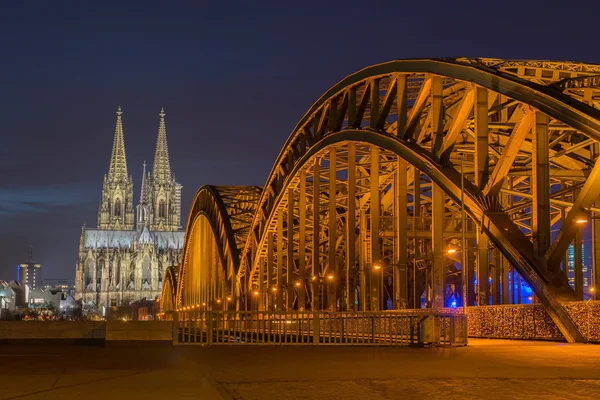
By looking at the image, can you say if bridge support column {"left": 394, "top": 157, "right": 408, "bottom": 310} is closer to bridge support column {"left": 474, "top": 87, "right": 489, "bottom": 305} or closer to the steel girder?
bridge support column {"left": 474, "top": 87, "right": 489, "bottom": 305}

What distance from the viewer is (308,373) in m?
17.2

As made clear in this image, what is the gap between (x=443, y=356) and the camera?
2145 cm

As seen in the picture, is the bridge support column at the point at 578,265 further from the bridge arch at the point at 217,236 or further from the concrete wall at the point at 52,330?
the bridge arch at the point at 217,236

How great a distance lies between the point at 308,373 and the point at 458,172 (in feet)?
55.8

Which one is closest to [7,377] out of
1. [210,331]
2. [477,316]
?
[210,331]

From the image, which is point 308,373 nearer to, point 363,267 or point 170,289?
point 363,267

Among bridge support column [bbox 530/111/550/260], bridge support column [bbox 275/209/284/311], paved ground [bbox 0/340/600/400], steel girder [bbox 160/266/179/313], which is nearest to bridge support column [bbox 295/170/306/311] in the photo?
bridge support column [bbox 275/209/284/311]

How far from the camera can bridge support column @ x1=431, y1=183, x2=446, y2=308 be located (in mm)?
33125

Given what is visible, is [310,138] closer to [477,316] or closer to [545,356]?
[477,316]

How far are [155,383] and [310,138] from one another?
108 ft

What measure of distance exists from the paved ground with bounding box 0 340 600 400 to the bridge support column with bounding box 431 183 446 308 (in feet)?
28.5

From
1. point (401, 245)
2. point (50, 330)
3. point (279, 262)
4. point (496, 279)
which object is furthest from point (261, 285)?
point (50, 330)

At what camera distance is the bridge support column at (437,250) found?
33.1 m

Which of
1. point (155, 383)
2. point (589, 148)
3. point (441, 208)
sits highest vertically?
point (589, 148)
